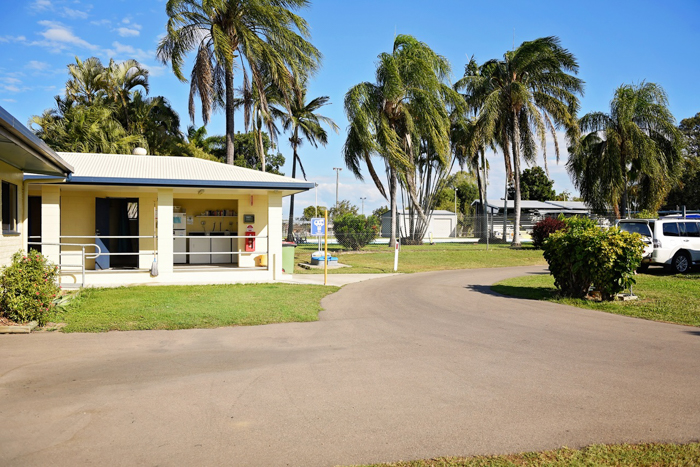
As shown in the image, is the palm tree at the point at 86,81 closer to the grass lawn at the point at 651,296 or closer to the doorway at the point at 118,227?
the doorway at the point at 118,227

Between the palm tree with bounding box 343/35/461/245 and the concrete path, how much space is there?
2251cm

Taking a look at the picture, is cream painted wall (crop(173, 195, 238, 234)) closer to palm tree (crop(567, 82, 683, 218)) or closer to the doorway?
the doorway

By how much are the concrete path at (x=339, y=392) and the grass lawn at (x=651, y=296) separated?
1.25m

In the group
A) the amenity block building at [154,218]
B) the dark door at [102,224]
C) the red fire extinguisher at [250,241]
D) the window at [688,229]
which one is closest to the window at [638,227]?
the window at [688,229]

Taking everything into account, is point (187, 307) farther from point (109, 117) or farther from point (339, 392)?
point (109, 117)

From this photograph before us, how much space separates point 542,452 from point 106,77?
3223cm

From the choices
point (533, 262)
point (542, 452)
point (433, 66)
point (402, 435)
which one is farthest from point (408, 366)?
point (433, 66)

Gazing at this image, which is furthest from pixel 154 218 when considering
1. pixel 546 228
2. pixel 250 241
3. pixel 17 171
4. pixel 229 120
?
pixel 546 228

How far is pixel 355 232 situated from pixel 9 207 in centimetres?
1935

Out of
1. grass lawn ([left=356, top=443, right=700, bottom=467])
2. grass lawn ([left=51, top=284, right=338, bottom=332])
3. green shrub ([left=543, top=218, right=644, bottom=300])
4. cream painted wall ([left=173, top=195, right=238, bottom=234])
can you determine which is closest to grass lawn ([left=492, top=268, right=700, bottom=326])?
green shrub ([left=543, top=218, right=644, bottom=300])

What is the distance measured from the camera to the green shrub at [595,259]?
36.9 ft

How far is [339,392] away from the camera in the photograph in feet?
17.8

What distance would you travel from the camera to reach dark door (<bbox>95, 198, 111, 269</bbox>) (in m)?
15.7

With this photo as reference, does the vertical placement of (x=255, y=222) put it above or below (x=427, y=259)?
above
